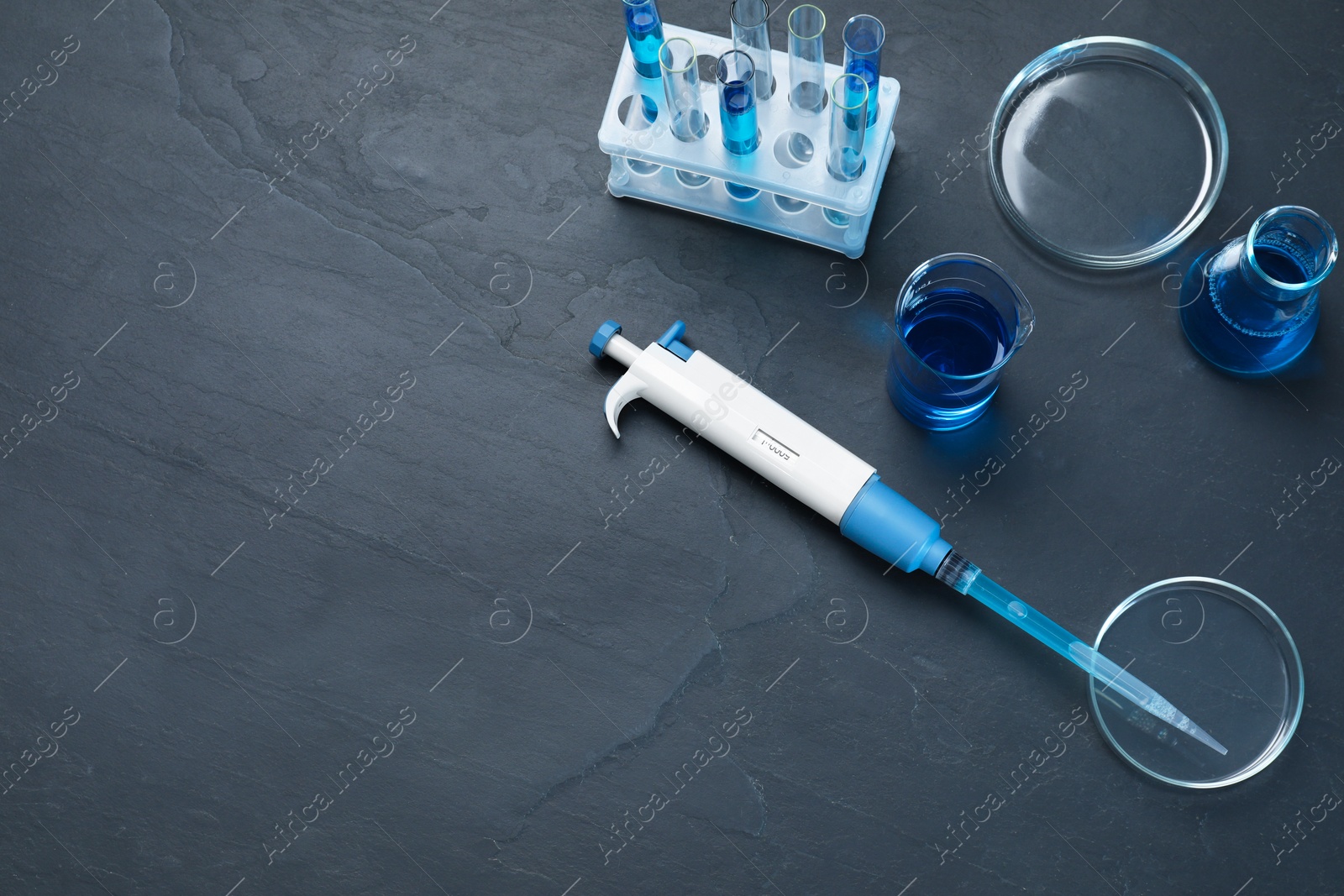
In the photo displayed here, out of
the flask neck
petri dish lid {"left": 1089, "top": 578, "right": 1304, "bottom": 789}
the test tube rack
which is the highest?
the test tube rack

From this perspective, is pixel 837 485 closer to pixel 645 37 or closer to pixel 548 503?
pixel 548 503

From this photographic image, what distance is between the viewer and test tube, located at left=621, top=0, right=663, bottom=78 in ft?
3.95

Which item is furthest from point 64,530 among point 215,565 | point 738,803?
point 738,803

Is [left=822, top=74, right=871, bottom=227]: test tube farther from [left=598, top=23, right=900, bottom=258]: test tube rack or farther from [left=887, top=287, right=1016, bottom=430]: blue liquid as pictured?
[left=887, top=287, right=1016, bottom=430]: blue liquid

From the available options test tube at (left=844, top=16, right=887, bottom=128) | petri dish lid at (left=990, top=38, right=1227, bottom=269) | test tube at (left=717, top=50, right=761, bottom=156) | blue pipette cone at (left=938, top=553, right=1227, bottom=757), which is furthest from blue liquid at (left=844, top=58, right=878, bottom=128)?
blue pipette cone at (left=938, top=553, right=1227, bottom=757)

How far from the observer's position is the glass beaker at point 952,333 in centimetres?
123

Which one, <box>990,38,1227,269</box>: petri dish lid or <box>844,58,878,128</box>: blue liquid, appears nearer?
<box>844,58,878,128</box>: blue liquid

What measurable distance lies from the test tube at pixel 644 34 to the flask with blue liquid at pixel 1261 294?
28.5 inches

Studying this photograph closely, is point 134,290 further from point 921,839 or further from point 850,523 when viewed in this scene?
point 921,839

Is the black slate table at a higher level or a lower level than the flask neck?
lower

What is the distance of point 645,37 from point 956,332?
0.52m

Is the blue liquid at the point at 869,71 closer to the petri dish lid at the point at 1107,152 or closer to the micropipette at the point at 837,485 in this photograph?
the petri dish lid at the point at 1107,152

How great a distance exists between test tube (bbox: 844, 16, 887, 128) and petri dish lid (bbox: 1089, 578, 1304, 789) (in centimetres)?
69

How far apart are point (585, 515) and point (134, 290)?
71 centimetres
